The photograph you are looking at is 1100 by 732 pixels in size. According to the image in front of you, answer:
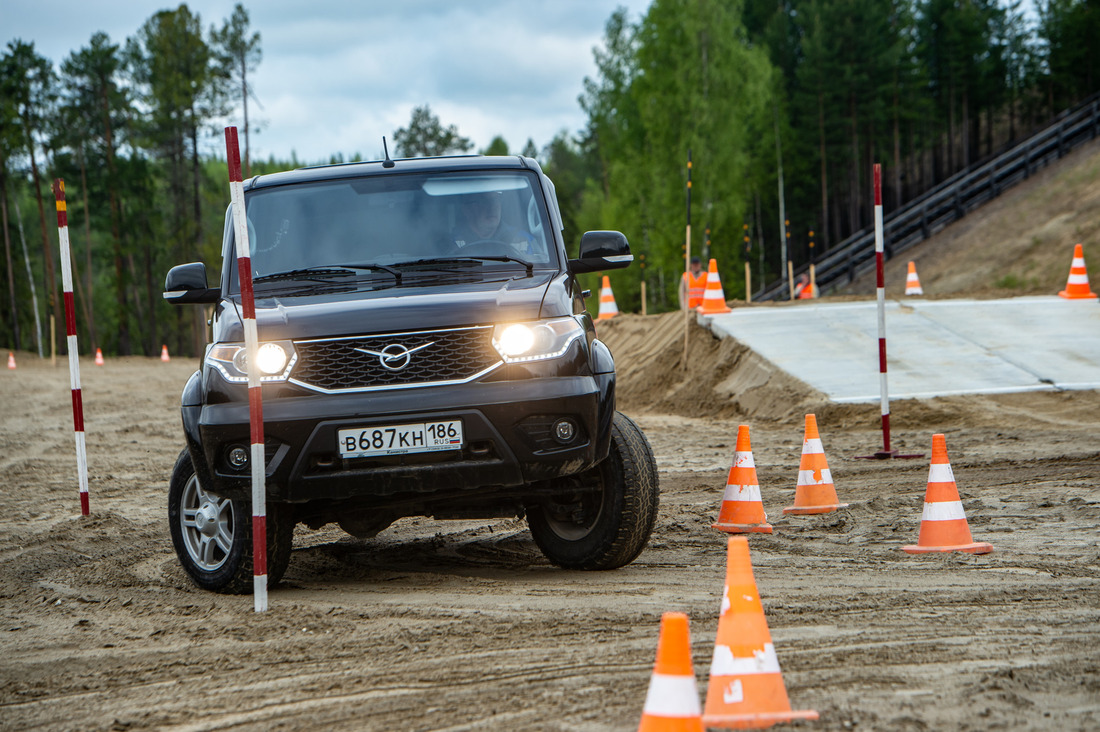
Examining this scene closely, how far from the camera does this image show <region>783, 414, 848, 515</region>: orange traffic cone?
7.95 m

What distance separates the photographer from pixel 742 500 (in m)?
7.29

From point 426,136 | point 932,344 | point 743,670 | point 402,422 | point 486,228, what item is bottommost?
point 743,670

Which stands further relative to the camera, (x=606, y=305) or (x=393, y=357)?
(x=606, y=305)

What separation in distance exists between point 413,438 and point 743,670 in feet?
7.20

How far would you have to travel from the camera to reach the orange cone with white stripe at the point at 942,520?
6227 millimetres

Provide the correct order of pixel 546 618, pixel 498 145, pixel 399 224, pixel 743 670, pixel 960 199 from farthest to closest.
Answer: pixel 498 145 → pixel 960 199 → pixel 399 224 → pixel 546 618 → pixel 743 670

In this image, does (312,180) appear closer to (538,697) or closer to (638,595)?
(638,595)

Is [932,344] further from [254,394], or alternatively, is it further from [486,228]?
[254,394]

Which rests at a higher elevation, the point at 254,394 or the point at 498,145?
the point at 498,145

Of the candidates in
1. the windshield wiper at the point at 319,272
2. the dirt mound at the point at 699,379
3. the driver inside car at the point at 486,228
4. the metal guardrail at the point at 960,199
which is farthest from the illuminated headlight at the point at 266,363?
the metal guardrail at the point at 960,199

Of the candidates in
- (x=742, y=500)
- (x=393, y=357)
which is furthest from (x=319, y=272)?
(x=742, y=500)

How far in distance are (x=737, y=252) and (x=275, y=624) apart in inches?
1843

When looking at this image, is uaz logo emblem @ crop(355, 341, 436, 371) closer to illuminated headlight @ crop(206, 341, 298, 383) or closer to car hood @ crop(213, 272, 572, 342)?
car hood @ crop(213, 272, 572, 342)

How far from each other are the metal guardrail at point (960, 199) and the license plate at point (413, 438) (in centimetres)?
3268
